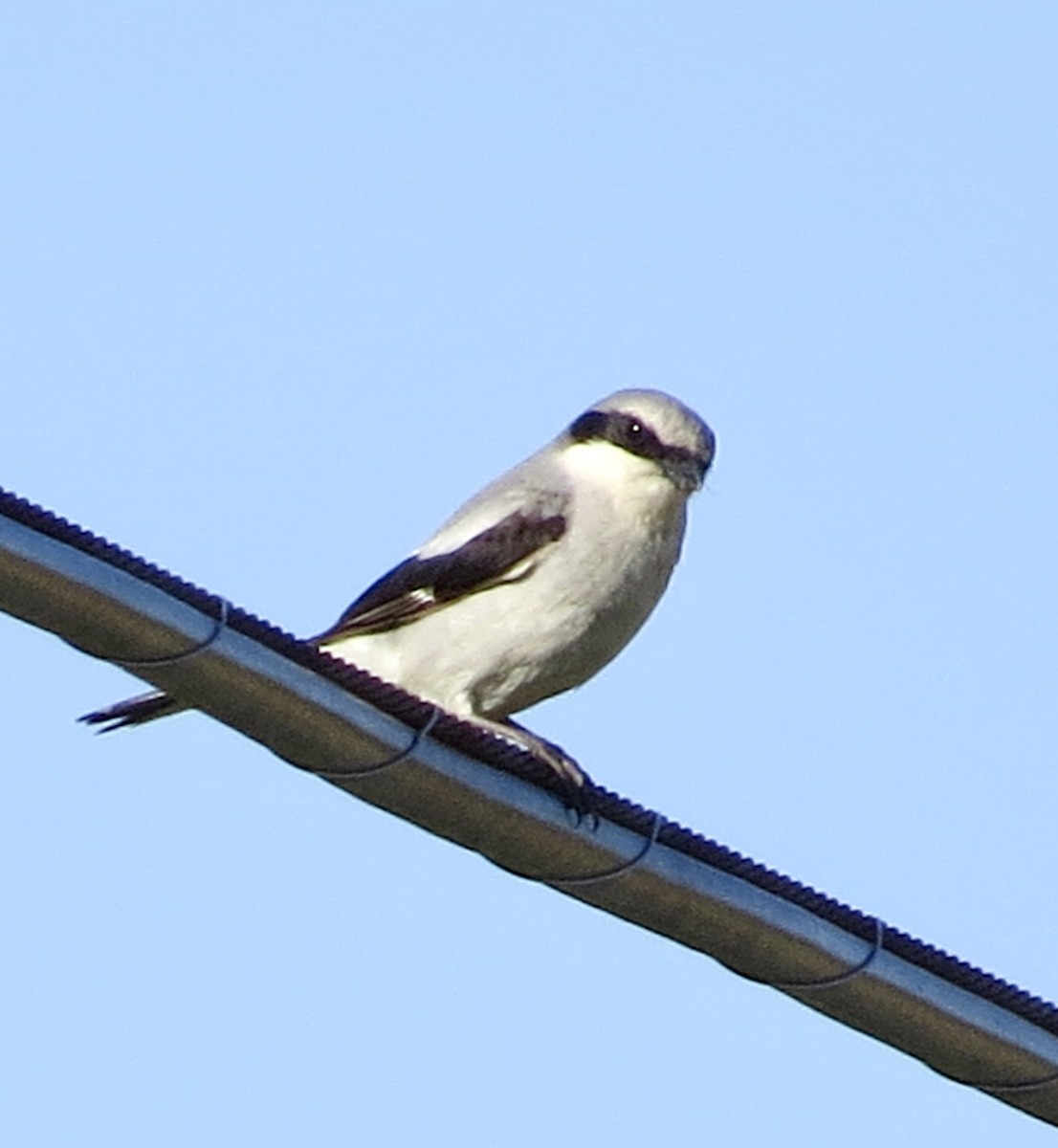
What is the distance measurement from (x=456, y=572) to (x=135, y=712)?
37.1 inches

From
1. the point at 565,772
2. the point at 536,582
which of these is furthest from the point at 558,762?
the point at 536,582

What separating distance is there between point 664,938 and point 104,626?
1.24 meters

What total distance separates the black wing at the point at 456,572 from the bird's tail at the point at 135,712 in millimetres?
692

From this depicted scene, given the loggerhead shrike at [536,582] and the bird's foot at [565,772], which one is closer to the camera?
the bird's foot at [565,772]

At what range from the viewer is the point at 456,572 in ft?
24.1

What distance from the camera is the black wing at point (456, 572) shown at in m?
7.27

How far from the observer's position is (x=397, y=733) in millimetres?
4023

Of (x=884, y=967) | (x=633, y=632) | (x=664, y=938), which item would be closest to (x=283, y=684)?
(x=664, y=938)

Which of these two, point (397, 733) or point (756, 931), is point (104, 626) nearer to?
point (397, 733)

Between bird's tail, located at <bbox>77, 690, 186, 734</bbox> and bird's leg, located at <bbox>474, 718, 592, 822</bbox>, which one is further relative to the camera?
bird's tail, located at <bbox>77, 690, 186, 734</bbox>

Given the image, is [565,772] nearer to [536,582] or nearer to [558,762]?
[558,762]

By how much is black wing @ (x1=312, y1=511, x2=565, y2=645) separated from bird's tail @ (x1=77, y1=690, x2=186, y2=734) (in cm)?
69

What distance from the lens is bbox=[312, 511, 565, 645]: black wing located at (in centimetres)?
727

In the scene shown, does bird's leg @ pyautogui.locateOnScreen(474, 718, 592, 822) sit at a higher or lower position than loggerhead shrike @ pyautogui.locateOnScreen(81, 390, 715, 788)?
lower
